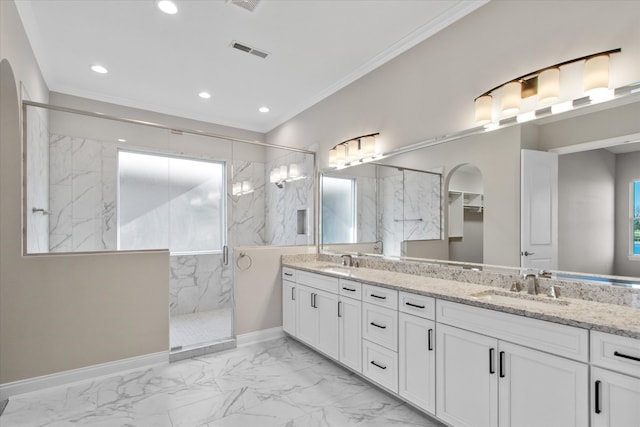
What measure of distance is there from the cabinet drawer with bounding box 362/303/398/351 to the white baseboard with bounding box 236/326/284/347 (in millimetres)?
1480

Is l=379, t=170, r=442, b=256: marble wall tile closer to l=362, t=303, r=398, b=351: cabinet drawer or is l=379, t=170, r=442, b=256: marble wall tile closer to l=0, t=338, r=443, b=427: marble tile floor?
l=362, t=303, r=398, b=351: cabinet drawer

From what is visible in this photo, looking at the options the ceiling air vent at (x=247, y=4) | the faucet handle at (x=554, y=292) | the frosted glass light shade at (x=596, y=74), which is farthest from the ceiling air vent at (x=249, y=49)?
the faucet handle at (x=554, y=292)

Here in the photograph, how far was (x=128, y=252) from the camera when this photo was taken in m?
2.78

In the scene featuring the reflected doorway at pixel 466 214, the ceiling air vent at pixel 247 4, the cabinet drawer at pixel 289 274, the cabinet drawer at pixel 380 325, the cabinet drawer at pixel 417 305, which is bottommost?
the cabinet drawer at pixel 380 325

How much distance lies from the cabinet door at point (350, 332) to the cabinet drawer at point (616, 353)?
1436 mm

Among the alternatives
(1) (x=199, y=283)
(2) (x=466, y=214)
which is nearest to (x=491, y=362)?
(2) (x=466, y=214)

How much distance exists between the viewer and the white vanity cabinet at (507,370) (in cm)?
132

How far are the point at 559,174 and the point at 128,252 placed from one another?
3344 millimetres

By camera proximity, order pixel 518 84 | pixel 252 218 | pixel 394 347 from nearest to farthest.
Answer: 1. pixel 518 84
2. pixel 394 347
3. pixel 252 218

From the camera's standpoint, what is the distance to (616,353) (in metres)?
1.22

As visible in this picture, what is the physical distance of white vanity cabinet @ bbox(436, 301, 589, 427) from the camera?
1323 mm

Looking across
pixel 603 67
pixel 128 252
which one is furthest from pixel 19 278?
pixel 603 67

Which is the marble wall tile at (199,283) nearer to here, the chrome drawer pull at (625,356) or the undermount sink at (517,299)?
the undermount sink at (517,299)

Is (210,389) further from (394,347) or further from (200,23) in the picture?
(200,23)
